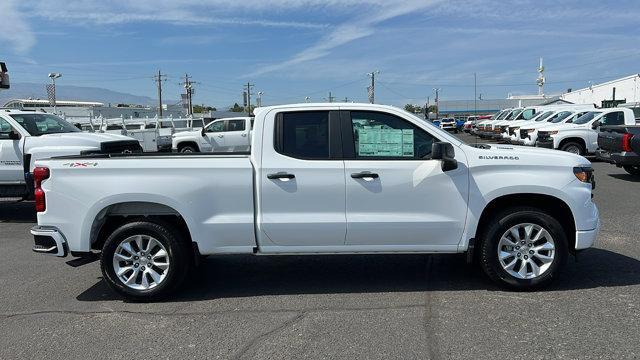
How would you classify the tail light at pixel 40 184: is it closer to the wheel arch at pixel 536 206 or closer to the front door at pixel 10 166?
the wheel arch at pixel 536 206

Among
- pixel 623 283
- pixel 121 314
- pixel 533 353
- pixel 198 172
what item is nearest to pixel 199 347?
pixel 121 314

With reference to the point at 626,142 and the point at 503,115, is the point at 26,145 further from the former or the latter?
the point at 503,115

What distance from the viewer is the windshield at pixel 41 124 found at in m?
10.9

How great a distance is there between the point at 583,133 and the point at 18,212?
52.6 ft

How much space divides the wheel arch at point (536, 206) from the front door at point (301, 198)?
1388 mm

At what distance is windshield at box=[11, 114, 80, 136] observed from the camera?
1086cm

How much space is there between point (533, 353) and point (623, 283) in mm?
2149

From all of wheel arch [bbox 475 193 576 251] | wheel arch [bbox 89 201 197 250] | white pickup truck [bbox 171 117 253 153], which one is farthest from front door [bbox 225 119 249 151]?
wheel arch [bbox 475 193 576 251]

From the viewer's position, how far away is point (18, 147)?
34.3 ft

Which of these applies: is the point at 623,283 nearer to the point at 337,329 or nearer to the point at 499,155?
the point at 499,155

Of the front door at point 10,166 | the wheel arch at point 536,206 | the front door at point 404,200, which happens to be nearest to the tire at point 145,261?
the front door at point 404,200

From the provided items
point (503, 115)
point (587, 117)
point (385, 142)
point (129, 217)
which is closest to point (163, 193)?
point (129, 217)

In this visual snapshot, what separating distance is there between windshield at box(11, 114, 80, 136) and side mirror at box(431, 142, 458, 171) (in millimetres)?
8649

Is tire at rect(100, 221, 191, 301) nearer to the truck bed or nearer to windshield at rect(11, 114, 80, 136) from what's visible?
the truck bed
